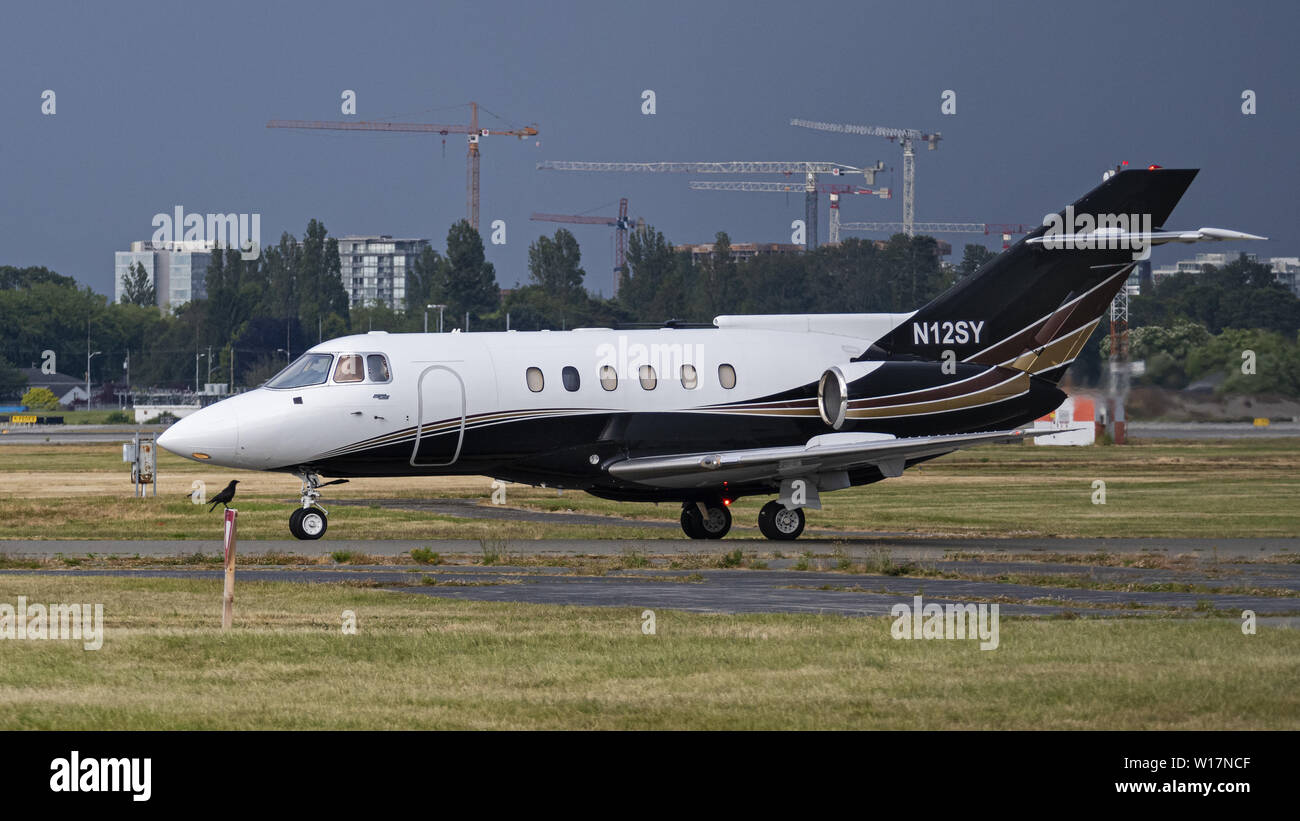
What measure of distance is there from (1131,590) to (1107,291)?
12674 millimetres

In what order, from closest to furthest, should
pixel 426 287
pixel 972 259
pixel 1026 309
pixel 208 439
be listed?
pixel 208 439, pixel 1026 309, pixel 972 259, pixel 426 287

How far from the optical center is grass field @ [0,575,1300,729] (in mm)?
12383

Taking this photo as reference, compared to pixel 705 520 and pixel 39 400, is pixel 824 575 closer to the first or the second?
pixel 705 520

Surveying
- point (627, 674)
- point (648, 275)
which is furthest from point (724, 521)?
point (648, 275)

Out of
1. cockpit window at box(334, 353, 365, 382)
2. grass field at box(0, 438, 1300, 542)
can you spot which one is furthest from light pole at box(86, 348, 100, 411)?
cockpit window at box(334, 353, 365, 382)

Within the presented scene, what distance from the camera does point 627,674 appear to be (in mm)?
14453

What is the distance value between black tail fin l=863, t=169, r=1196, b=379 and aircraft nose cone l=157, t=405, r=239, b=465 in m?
12.5

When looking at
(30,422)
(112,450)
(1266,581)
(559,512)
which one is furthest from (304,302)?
(1266,581)

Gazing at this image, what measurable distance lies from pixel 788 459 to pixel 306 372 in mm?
8858

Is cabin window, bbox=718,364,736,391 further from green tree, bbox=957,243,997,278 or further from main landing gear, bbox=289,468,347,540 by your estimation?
green tree, bbox=957,243,997,278

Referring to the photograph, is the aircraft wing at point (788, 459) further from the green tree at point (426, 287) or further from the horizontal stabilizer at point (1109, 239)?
the green tree at point (426, 287)

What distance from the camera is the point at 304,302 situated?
618 feet

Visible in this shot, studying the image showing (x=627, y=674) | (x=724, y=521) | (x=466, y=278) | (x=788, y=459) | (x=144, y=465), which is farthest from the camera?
(x=466, y=278)
